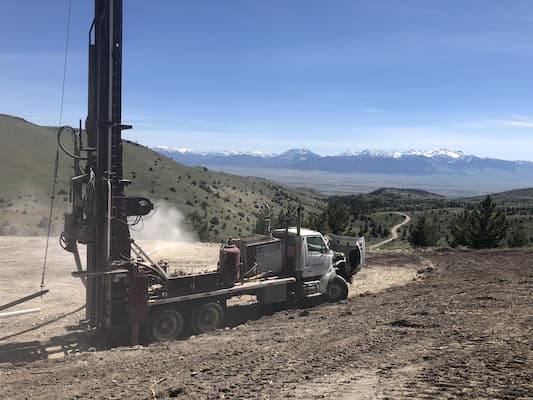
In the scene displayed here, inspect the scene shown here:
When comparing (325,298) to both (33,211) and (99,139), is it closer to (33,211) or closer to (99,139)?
(99,139)

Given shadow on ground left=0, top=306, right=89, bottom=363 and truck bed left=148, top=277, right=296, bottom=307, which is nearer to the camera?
shadow on ground left=0, top=306, right=89, bottom=363

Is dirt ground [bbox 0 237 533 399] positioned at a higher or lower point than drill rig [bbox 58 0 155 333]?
lower

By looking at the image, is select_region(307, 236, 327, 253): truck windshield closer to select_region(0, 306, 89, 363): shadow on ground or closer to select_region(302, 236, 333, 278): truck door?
select_region(302, 236, 333, 278): truck door

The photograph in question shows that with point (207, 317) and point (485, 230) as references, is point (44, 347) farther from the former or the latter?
point (485, 230)

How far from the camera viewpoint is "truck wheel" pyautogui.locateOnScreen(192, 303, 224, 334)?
13312 mm

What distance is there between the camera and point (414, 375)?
8.48 m

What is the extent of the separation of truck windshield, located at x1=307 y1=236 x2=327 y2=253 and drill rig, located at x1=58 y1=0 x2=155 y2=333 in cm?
539

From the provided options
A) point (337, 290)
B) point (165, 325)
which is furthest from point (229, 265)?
point (337, 290)

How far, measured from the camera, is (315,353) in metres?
10.2

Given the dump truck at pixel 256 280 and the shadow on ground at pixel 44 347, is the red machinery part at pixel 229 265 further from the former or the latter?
the shadow on ground at pixel 44 347

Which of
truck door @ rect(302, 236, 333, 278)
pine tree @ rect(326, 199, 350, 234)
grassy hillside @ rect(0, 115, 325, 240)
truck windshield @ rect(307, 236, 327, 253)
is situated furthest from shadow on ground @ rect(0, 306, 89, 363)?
pine tree @ rect(326, 199, 350, 234)

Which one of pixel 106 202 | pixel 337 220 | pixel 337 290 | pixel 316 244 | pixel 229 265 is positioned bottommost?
pixel 337 290

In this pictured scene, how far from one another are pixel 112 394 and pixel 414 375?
16.3ft

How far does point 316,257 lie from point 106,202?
22.8 feet
